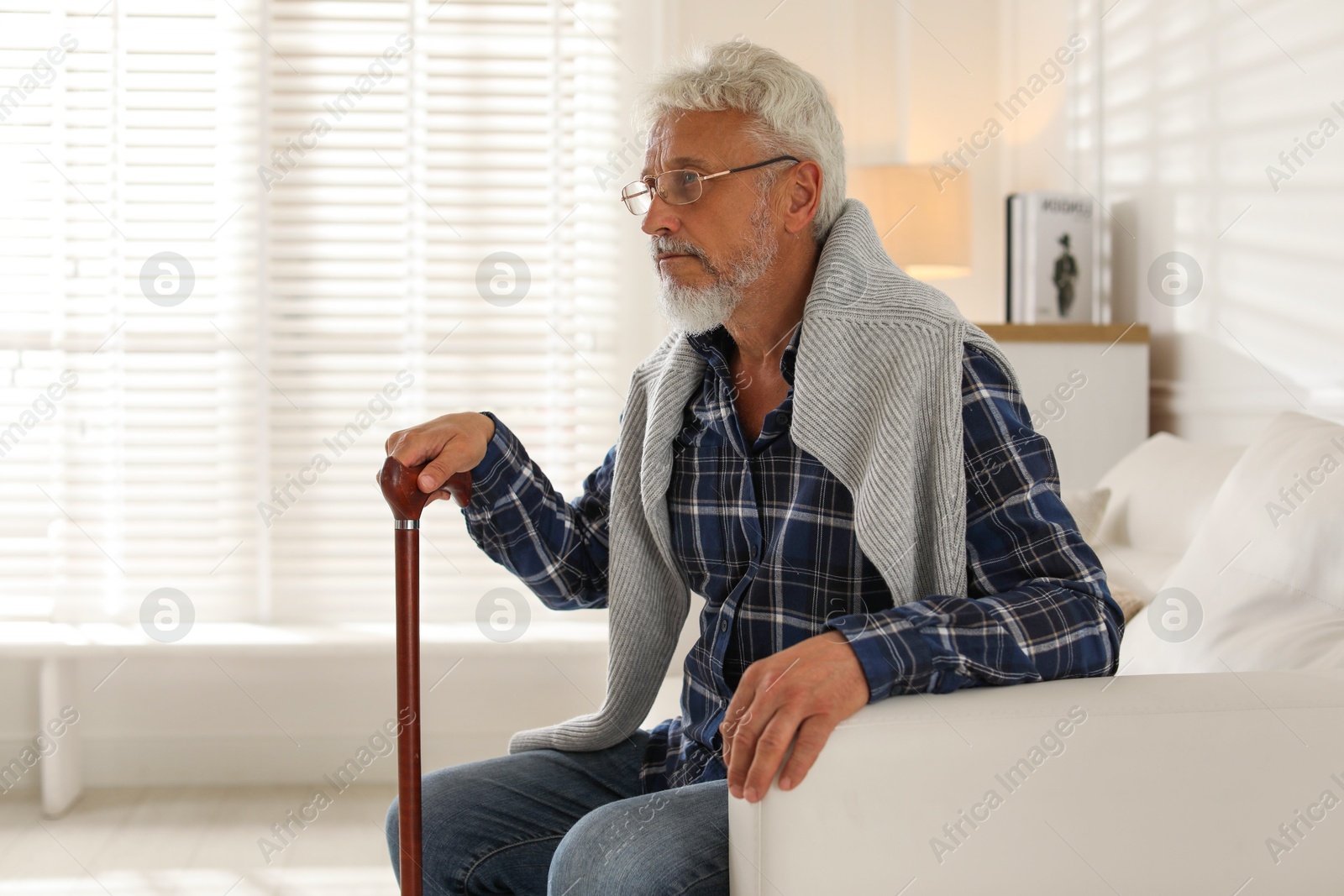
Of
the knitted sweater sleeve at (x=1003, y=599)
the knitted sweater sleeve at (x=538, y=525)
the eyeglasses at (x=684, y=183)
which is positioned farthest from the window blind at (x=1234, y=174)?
the knitted sweater sleeve at (x=538, y=525)

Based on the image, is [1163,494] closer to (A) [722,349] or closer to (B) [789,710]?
(A) [722,349]

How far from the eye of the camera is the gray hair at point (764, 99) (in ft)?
4.17

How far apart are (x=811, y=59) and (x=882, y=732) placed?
2522mm

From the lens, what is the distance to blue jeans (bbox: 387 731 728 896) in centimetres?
98

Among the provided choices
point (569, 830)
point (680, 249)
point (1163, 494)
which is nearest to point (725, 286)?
point (680, 249)

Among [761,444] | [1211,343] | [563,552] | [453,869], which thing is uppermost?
[1211,343]

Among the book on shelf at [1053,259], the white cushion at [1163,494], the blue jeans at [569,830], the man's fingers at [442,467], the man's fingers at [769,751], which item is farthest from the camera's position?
the book on shelf at [1053,259]

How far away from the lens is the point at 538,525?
135 centimetres

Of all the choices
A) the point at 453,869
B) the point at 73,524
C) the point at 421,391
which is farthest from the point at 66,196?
the point at 453,869

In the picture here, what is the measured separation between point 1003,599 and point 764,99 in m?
0.63

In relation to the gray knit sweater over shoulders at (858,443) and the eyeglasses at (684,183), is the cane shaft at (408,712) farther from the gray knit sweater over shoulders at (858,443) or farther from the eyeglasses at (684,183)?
the eyeglasses at (684,183)

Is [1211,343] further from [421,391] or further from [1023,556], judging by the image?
[421,391]

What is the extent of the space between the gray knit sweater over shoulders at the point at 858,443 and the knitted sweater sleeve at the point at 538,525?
7 centimetres

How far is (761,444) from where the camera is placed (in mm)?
1232
